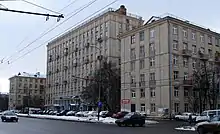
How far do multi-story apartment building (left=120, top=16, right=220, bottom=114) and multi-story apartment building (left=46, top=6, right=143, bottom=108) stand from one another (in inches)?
351

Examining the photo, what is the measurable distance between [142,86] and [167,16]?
44.3 feet

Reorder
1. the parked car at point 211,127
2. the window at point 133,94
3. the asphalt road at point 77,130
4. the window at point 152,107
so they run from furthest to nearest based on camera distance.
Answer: the window at point 133,94 → the window at point 152,107 → the asphalt road at point 77,130 → the parked car at point 211,127

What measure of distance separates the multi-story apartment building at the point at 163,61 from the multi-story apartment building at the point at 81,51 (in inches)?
351

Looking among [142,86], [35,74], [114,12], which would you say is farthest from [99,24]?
[35,74]

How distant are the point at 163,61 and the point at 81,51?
117ft

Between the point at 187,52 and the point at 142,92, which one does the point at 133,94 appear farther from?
the point at 187,52

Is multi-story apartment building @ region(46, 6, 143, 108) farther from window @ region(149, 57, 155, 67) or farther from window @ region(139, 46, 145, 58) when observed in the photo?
window @ region(149, 57, 155, 67)

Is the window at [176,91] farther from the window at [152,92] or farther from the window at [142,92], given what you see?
the window at [142,92]

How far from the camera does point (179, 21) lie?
61094 mm

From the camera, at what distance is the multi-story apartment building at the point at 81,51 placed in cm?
7981

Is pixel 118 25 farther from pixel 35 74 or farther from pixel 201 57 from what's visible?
pixel 35 74

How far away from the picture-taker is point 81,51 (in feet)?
296

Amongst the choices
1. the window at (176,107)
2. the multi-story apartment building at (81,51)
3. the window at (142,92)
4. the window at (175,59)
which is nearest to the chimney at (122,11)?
the multi-story apartment building at (81,51)

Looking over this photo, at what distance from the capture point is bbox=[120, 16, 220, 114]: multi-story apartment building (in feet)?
192
